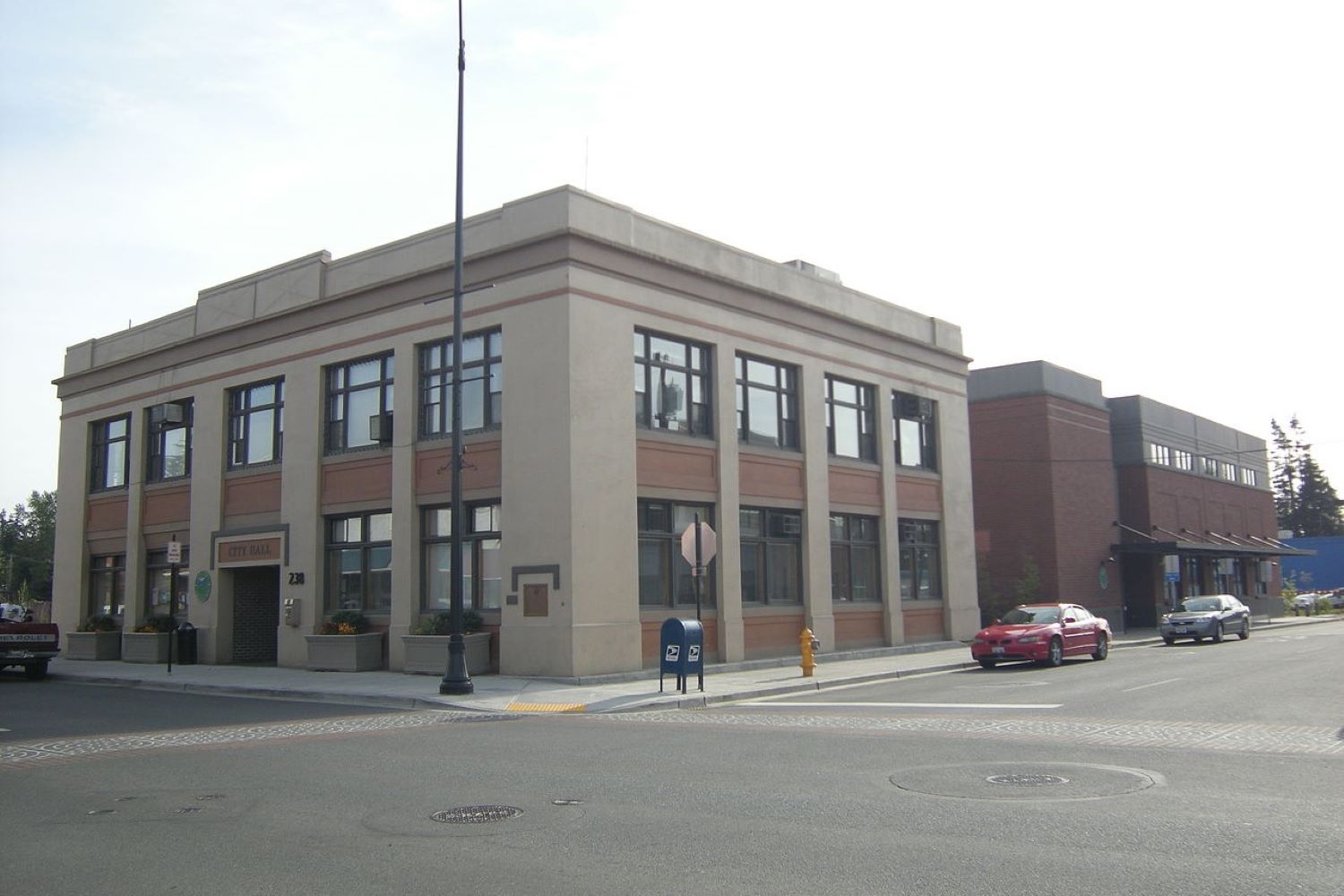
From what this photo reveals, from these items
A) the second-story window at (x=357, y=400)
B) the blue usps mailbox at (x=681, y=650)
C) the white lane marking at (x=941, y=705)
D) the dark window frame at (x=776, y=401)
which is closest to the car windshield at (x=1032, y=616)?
the dark window frame at (x=776, y=401)

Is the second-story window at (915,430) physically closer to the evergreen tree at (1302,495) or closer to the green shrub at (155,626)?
the green shrub at (155,626)

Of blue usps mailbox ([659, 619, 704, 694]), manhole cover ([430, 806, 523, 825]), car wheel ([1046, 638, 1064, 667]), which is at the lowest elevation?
manhole cover ([430, 806, 523, 825])

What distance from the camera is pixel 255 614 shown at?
29.5 metres

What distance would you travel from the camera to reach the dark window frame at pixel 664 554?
24.2m

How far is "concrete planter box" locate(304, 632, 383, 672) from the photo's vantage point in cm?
2517

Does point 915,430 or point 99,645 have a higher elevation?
point 915,430

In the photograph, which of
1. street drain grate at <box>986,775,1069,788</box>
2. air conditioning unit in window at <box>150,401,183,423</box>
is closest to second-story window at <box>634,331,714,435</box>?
air conditioning unit in window at <box>150,401,183,423</box>

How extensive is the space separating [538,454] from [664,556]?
3773 millimetres

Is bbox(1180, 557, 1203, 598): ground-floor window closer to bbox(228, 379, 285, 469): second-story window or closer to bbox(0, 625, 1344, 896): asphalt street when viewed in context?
bbox(0, 625, 1344, 896): asphalt street

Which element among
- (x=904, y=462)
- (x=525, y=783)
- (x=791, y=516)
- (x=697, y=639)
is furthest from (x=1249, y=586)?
(x=525, y=783)

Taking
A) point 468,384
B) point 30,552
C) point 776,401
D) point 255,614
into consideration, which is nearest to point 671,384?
point 776,401

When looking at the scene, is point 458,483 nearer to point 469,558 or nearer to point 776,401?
point 469,558

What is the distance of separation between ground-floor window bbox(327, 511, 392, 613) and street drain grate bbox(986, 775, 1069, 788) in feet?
59.4

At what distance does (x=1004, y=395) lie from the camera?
43188mm
